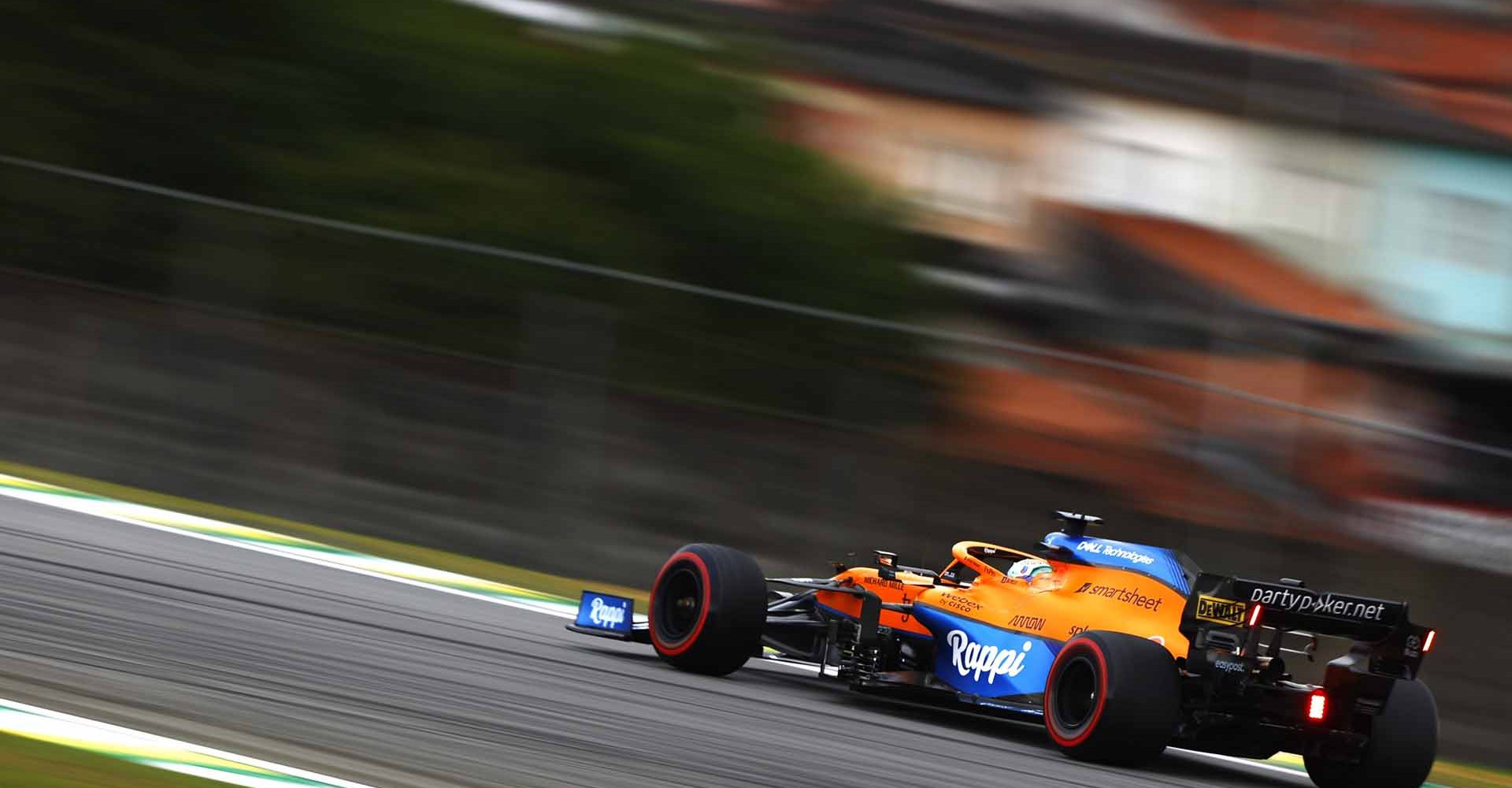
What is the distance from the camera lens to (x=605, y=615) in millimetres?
8281

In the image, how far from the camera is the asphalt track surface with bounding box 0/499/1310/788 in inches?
210

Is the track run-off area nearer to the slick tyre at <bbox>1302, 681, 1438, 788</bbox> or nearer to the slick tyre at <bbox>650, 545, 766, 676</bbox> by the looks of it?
the slick tyre at <bbox>650, 545, 766, 676</bbox>

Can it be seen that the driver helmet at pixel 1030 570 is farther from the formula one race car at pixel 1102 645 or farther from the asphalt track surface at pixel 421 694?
the asphalt track surface at pixel 421 694

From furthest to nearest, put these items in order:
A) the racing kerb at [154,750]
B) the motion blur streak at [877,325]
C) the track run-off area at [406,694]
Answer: the motion blur streak at [877,325], the track run-off area at [406,694], the racing kerb at [154,750]

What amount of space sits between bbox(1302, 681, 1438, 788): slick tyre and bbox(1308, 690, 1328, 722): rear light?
7.5 inches

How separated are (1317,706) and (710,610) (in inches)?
94.9

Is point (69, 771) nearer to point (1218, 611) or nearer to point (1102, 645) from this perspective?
point (1102, 645)

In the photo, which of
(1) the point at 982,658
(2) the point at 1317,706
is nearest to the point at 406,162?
(1) the point at 982,658

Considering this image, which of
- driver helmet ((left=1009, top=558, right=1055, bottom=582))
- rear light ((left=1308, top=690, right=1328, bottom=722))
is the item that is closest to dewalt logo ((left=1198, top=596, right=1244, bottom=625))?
rear light ((left=1308, top=690, right=1328, bottom=722))

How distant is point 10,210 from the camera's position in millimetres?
12664

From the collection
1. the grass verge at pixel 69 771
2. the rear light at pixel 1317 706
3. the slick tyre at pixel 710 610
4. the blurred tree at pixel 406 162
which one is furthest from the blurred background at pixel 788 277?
the grass verge at pixel 69 771

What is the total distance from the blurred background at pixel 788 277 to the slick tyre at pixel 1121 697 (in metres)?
3.52

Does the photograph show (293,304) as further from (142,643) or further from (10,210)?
(142,643)

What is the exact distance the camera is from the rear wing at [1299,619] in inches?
259
